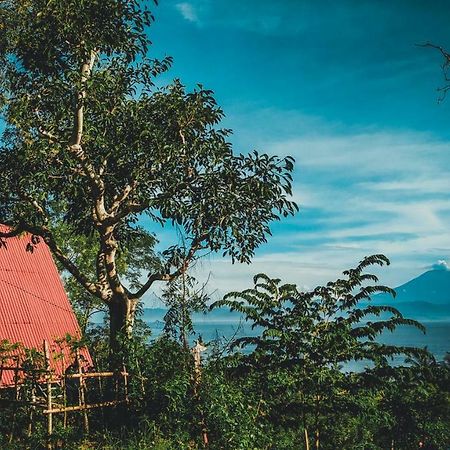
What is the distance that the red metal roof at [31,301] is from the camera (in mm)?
19797

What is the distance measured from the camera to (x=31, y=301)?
69.6 ft

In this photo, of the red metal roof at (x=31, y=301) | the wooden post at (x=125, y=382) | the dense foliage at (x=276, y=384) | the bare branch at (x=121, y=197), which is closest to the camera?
the dense foliage at (x=276, y=384)

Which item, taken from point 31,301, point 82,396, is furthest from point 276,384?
point 31,301

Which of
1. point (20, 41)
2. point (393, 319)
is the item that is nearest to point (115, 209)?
point (20, 41)

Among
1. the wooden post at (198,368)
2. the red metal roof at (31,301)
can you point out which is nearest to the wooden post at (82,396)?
the wooden post at (198,368)

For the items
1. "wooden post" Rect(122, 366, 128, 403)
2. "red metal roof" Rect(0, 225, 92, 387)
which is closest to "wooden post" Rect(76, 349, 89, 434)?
"wooden post" Rect(122, 366, 128, 403)

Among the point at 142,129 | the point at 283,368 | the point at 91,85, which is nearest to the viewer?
the point at 283,368

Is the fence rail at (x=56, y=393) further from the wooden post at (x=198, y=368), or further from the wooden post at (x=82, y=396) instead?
the wooden post at (x=198, y=368)

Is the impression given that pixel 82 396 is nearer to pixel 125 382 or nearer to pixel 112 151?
pixel 125 382

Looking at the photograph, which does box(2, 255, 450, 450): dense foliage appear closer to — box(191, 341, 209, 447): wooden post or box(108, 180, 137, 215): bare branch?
box(191, 341, 209, 447): wooden post

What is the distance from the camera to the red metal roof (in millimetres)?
19797

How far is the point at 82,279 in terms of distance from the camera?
14.7m

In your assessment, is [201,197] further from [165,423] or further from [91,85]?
[165,423]

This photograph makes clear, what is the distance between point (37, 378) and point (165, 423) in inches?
111
